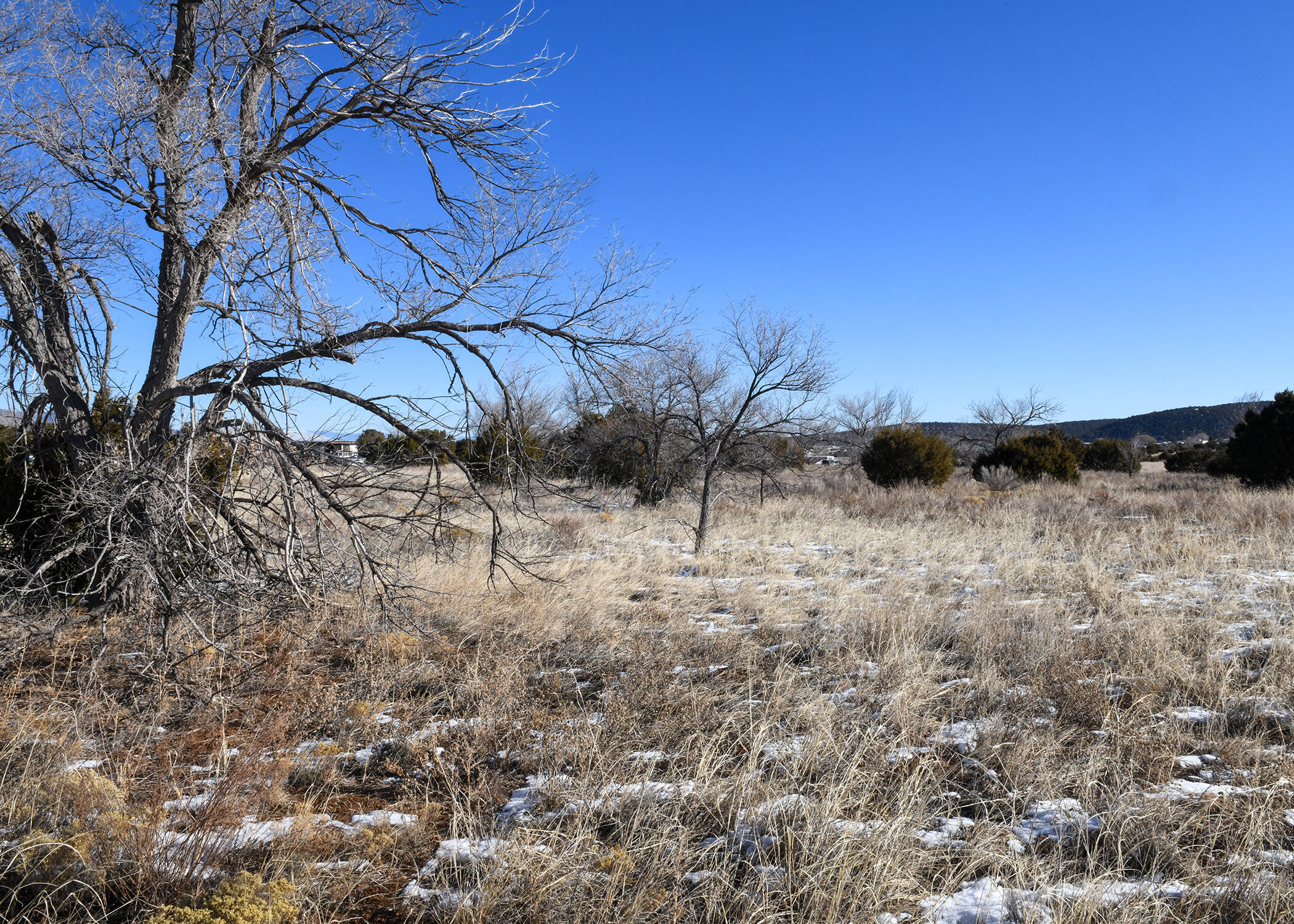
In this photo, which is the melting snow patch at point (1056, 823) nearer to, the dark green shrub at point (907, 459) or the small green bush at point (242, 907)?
the small green bush at point (242, 907)

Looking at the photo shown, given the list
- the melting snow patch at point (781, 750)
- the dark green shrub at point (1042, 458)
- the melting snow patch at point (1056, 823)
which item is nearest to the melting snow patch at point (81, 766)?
the melting snow patch at point (781, 750)

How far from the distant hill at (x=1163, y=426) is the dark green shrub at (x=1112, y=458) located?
29.0 m

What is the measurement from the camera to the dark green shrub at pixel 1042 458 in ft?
75.3

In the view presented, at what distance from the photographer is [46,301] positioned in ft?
17.5

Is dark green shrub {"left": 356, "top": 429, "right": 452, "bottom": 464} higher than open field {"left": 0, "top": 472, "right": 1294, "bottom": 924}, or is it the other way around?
dark green shrub {"left": 356, "top": 429, "right": 452, "bottom": 464}

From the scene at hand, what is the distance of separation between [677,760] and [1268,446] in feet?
75.7

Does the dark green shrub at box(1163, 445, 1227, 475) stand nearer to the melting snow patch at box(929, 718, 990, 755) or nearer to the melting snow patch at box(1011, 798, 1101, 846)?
the melting snow patch at box(929, 718, 990, 755)

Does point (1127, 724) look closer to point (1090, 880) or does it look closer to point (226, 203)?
point (1090, 880)

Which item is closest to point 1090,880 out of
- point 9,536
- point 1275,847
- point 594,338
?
point 1275,847

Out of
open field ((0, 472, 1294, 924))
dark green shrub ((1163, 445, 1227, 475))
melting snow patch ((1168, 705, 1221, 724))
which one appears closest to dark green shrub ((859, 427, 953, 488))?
open field ((0, 472, 1294, 924))

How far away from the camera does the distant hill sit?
6962cm

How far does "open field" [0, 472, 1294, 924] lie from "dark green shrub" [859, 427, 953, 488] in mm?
15159

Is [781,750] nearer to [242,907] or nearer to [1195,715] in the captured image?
[242,907]

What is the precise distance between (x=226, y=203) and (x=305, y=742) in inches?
152
